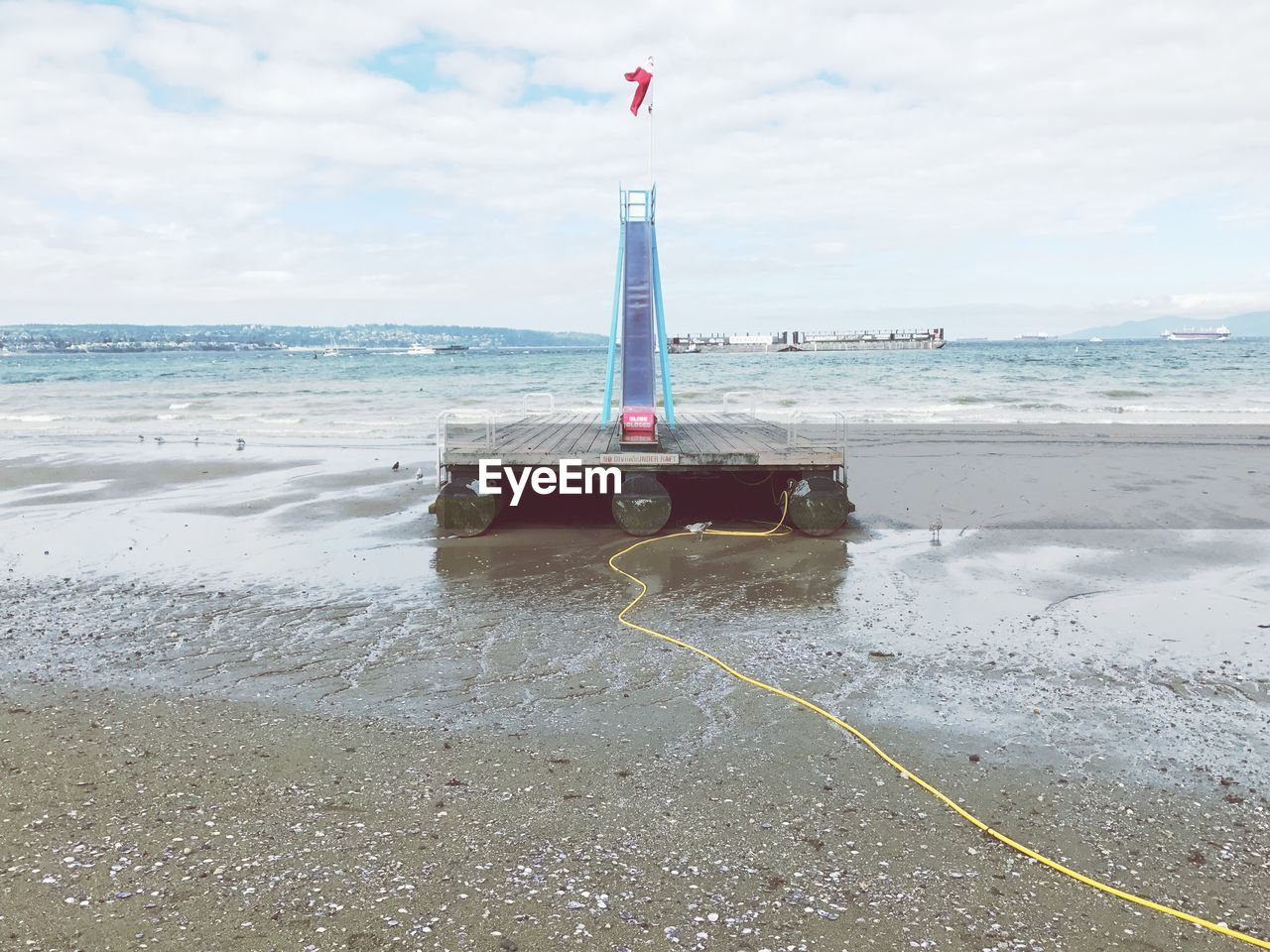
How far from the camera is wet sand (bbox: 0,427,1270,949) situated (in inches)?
150

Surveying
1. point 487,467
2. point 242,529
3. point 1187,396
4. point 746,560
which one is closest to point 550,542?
point 487,467

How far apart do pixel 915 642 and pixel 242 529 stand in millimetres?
9189

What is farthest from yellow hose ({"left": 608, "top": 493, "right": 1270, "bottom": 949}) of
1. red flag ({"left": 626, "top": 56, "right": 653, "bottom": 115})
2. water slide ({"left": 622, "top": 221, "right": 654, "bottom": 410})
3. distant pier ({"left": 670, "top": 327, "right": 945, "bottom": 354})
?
distant pier ({"left": 670, "top": 327, "right": 945, "bottom": 354})

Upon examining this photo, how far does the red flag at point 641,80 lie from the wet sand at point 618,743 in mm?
9277

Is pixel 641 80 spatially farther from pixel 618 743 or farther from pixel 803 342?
pixel 803 342

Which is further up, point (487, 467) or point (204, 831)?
point (487, 467)

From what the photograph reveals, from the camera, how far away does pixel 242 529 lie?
1211 cm

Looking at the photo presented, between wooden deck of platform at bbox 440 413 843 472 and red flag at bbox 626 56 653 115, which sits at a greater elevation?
red flag at bbox 626 56 653 115

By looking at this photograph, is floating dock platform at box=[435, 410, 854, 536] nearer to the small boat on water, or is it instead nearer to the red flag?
the red flag

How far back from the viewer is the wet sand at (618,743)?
12.5 feet

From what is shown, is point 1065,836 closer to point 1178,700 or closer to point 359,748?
point 1178,700

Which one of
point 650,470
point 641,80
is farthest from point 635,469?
point 641,80
